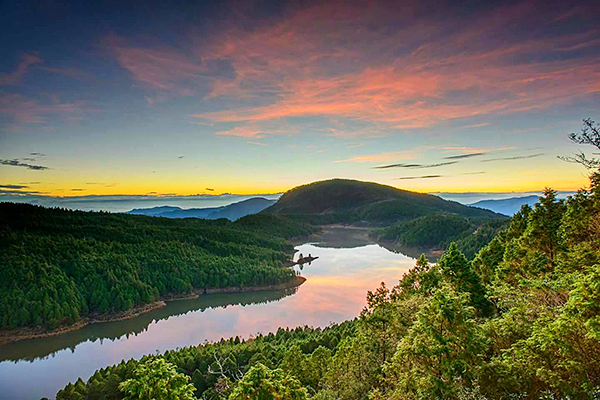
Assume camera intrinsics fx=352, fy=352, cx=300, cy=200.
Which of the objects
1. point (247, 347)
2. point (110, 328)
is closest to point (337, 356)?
point (247, 347)

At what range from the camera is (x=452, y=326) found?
326 inches

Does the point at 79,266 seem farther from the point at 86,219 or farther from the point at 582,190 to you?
the point at 582,190

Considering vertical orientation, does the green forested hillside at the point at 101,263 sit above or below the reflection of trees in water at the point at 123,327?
above

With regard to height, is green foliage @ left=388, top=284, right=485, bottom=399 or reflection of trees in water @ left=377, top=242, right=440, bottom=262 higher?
green foliage @ left=388, top=284, right=485, bottom=399

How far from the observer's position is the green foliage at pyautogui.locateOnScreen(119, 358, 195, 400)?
6641mm

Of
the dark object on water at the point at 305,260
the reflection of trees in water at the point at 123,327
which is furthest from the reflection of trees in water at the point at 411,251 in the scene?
the reflection of trees in water at the point at 123,327

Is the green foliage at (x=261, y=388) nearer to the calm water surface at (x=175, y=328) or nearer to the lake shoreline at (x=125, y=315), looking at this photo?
the calm water surface at (x=175, y=328)

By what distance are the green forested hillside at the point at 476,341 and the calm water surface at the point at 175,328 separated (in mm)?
14841

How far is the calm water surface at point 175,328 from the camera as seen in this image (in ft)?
100

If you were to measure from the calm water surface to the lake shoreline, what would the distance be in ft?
2.79

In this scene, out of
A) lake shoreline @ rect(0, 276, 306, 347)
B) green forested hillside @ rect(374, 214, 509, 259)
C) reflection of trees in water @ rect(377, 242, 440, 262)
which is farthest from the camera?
reflection of trees in water @ rect(377, 242, 440, 262)

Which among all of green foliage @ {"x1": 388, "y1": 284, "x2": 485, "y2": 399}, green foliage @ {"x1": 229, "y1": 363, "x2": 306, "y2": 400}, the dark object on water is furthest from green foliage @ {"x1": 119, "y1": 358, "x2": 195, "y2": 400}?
the dark object on water

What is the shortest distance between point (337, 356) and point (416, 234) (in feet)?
347

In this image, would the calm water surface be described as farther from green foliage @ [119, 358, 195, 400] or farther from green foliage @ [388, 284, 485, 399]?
green foliage @ [388, 284, 485, 399]
